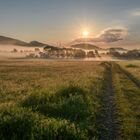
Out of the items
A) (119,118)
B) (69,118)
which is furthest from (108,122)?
(69,118)

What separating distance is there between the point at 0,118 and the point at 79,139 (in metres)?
2.93

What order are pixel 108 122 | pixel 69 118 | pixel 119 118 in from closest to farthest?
pixel 69 118
pixel 108 122
pixel 119 118

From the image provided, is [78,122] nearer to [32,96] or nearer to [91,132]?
[91,132]

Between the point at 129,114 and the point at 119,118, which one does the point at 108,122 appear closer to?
the point at 119,118

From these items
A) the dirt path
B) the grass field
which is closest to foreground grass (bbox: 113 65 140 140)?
the grass field

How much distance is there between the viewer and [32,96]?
17.9m

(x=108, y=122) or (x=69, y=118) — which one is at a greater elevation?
(x=69, y=118)

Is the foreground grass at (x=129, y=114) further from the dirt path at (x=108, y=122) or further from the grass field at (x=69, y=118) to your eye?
the dirt path at (x=108, y=122)

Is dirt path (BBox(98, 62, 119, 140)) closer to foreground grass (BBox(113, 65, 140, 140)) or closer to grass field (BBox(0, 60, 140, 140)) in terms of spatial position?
grass field (BBox(0, 60, 140, 140))

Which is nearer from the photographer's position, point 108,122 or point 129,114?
point 108,122

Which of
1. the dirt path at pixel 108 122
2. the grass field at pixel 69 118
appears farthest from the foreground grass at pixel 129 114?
the dirt path at pixel 108 122

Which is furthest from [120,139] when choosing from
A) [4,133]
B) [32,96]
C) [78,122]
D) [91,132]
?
[32,96]

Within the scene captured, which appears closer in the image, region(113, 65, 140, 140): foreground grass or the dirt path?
the dirt path

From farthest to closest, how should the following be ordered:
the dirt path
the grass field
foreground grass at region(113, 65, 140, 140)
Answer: foreground grass at region(113, 65, 140, 140) → the dirt path → the grass field
